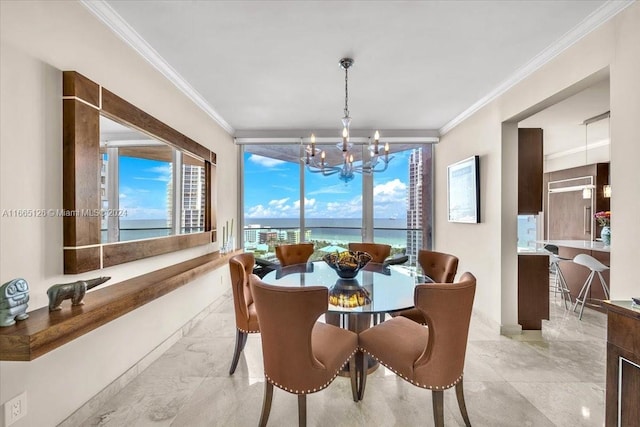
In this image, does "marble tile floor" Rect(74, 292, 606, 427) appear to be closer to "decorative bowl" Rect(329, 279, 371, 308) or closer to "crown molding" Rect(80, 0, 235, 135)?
"decorative bowl" Rect(329, 279, 371, 308)

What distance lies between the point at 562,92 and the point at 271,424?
3382 mm

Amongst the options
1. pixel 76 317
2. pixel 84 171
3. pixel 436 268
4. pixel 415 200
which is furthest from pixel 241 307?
pixel 415 200

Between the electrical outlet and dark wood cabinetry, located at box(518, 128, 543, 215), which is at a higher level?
dark wood cabinetry, located at box(518, 128, 543, 215)

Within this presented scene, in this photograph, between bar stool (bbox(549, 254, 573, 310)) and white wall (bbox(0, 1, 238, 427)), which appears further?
bar stool (bbox(549, 254, 573, 310))

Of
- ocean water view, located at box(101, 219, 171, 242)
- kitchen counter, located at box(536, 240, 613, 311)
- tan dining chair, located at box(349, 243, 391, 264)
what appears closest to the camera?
ocean water view, located at box(101, 219, 171, 242)

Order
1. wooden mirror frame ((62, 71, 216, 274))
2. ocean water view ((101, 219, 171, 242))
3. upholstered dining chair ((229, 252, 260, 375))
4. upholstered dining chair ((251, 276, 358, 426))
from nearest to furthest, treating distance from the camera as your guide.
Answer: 1. upholstered dining chair ((251, 276, 358, 426))
2. wooden mirror frame ((62, 71, 216, 274))
3. ocean water view ((101, 219, 171, 242))
4. upholstered dining chair ((229, 252, 260, 375))

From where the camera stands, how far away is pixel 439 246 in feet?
14.9

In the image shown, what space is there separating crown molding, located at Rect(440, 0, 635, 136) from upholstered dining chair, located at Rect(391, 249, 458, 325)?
189cm

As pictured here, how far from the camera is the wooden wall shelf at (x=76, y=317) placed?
1.14 m

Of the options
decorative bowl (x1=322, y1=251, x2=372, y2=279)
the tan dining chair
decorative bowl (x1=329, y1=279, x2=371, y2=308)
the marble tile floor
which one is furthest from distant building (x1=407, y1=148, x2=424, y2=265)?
decorative bowl (x1=329, y1=279, x2=371, y2=308)

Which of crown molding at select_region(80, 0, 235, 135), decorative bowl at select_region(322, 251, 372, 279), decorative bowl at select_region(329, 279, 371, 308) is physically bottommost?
decorative bowl at select_region(329, 279, 371, 308)

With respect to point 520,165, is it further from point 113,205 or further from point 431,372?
point 113,205

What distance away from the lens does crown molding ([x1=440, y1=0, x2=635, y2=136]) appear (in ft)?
5.89

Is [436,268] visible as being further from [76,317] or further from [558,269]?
[558,269]
